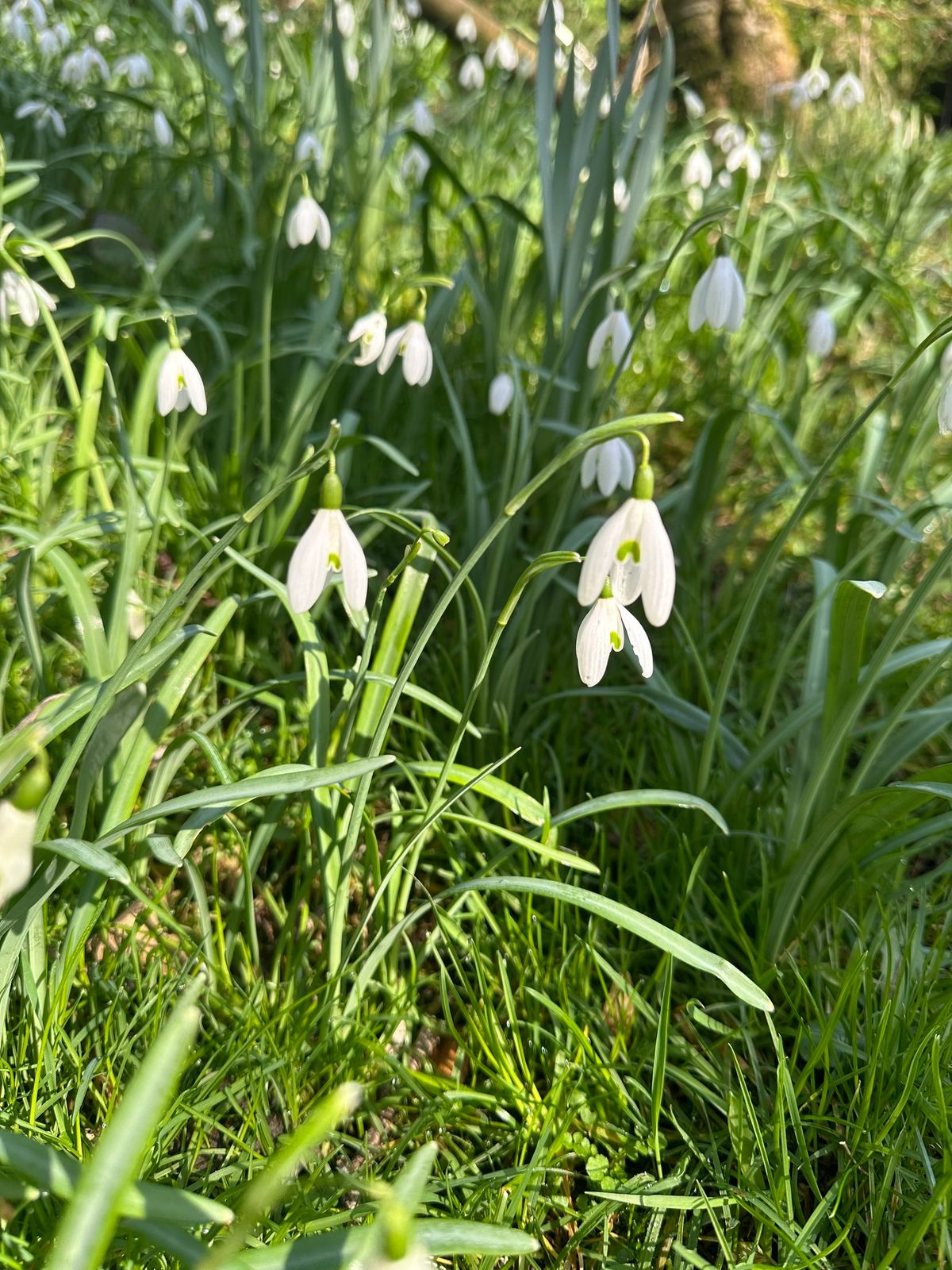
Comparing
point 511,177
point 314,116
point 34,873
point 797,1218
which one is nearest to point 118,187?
point 314,116

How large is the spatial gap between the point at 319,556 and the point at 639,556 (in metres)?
0.37

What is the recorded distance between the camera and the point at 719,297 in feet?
5.46

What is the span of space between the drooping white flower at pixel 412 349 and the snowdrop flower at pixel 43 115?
1937mm

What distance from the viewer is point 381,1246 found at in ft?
1.86

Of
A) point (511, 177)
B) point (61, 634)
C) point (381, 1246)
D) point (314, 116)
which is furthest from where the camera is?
point (511, 177)

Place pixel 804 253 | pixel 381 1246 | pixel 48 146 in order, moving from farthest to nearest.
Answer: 1. pixel 804 253
2. pixel 48 146
3. pixel 381 1246

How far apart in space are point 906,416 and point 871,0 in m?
7.00

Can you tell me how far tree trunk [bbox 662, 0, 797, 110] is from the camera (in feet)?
18.1

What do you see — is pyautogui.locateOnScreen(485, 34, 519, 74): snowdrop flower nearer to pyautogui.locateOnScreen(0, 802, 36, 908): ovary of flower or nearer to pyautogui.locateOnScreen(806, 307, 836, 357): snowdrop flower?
pyautogui.locateOnScreen(806, 307, 836, 357): snowdrop flower

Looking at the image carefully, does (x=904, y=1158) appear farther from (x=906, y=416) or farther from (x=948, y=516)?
(x=948, y=516)

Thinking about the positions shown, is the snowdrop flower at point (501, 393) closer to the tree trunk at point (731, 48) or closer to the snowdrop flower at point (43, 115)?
the snowdrop flower at point (43, 115)

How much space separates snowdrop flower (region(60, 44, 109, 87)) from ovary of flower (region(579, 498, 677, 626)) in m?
3.33

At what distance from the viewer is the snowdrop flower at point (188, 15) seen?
2867mm

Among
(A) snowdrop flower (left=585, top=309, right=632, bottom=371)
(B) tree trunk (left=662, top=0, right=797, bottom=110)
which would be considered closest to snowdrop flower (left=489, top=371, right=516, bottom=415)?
(A) snowdrop flower (left=585, top=309, right=632, bottom=371)
